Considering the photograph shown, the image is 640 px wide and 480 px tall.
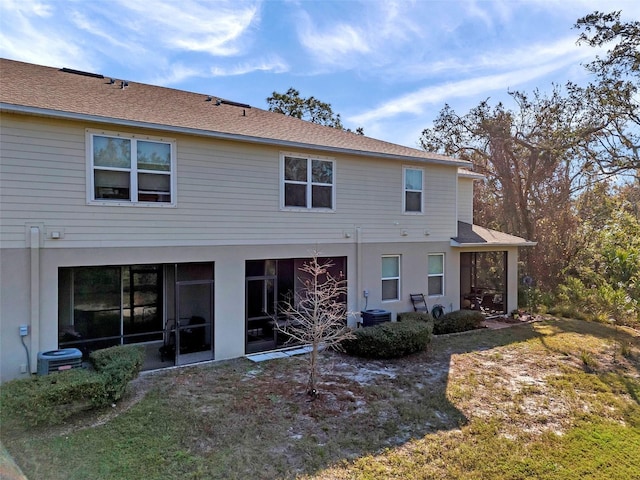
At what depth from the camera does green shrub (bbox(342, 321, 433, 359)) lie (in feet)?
30.4

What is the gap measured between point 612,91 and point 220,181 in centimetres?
1383

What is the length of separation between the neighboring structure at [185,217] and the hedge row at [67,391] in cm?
163

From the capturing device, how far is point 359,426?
6004 mm

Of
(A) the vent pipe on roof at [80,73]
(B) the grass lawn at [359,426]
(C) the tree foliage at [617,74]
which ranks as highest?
(C) the tree foliage at [617,74]

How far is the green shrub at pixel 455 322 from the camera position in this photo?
484 inches

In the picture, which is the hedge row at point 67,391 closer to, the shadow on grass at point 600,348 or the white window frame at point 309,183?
the white window frame at point 309,183

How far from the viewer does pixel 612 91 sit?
44.9ft

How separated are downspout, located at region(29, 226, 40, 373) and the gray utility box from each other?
25.2ft

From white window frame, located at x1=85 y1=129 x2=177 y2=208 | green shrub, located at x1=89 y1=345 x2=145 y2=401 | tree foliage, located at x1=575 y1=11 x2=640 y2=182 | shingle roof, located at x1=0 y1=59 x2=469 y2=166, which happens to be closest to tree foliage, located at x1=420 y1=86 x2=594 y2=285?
tree foliage, located at x1=575 y1=11 x2=640 y2=182

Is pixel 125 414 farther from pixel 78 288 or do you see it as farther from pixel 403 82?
pixel 403 82

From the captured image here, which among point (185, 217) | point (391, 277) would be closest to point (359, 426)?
point (185, 217)

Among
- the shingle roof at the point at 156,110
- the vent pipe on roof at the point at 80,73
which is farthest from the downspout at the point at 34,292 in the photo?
the vent pipe on roof at the point at 80,73

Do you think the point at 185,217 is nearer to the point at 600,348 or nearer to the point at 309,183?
the point at 309,183

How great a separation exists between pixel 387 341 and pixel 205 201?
537cm
